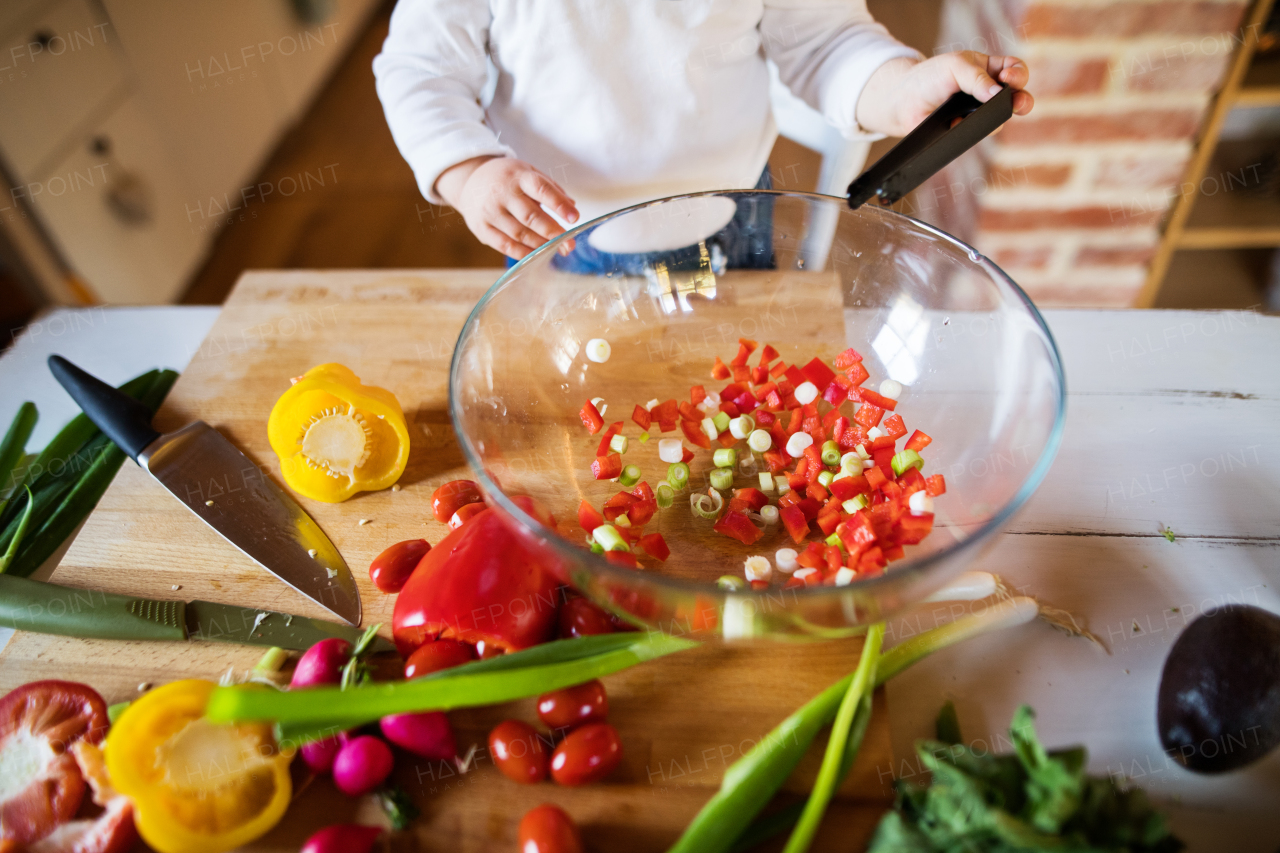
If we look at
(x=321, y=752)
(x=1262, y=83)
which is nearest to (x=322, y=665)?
(x=321, y=752)

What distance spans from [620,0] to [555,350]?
49 centimetres

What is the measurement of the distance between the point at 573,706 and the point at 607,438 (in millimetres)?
323

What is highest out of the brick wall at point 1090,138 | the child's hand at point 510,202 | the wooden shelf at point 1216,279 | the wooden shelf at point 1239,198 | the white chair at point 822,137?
the child's hand at point 510,202

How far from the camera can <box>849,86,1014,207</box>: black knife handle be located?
2.50 feet

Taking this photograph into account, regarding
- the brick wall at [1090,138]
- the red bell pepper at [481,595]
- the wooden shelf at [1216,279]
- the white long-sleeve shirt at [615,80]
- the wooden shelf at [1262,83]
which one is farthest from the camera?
the wooden shelf at [1216,279]

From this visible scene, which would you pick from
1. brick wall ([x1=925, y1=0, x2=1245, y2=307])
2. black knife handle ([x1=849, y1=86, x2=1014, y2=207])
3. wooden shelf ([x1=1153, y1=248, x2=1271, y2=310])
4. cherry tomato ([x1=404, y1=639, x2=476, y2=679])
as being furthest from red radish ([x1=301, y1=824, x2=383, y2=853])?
wooden shelf ([x1=1153, y1=248, x2=1271, y2=310])

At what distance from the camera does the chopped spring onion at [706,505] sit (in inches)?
33.7

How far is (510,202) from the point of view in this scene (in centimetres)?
92

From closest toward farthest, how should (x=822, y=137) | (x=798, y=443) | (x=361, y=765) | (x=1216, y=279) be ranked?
(x=361, y=765), (x=798, y=443), (x=822, y=137), (x=1216, y=279)

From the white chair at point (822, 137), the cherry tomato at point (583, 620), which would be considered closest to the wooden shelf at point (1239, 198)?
the white chair at point (822, 137)

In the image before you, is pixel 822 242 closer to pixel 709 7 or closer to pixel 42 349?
pixel 709 7

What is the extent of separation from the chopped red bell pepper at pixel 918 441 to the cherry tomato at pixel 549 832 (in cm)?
53

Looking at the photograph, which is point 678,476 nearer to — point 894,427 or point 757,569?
point 757,569

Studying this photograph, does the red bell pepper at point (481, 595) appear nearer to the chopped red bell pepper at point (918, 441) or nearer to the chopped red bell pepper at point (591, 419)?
the chopped red bell pepper at point (591, 419)
